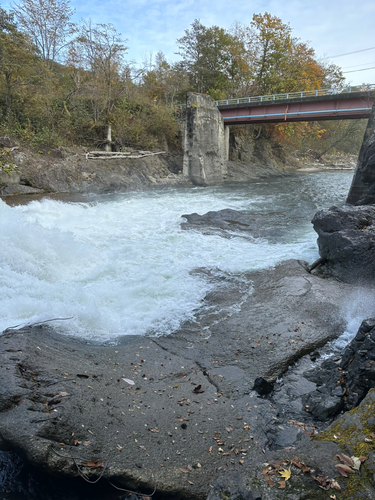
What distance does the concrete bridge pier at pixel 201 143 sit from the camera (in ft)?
92.2

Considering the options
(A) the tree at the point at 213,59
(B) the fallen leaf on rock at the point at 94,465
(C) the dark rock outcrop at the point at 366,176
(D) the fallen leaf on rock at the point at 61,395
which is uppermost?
(A) the tree at the point at 213,59

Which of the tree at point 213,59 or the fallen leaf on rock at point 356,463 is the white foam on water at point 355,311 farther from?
the tree at point 213,59

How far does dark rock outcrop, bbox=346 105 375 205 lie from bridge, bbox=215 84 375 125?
29.5 feet

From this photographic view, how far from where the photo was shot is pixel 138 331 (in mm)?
5938

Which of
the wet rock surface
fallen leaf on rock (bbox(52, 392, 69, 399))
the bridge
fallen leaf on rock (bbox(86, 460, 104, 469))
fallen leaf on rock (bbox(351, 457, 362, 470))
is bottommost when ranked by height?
fallen leaf on rock (bbox(86, 460, 104, 469))

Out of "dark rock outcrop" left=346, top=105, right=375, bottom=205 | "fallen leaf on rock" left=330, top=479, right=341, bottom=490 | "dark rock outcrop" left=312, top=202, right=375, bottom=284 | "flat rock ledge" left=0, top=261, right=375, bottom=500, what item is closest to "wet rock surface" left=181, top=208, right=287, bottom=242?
"dark rock outcrop" left=312, top=202, right=375, bottom=284

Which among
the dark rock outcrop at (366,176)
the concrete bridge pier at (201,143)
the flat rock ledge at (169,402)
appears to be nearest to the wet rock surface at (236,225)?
the dark rock outcrop at (366,176)

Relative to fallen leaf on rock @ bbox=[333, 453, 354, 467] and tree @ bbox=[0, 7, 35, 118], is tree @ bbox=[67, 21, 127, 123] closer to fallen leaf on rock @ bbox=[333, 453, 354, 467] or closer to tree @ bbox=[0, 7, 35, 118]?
tree @ bbox=[0, 7, 35, 118]

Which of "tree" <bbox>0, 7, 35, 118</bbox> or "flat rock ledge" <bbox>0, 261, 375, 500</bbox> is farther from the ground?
"tree" <bbox>0, 7, 35, 118</bbox>

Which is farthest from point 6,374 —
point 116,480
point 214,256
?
point 214,256

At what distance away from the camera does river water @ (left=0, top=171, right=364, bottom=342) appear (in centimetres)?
614

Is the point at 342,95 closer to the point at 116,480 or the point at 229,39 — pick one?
the point at 229,39

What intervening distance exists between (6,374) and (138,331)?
2404mm

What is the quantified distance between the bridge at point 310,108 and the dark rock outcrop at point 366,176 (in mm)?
8987
